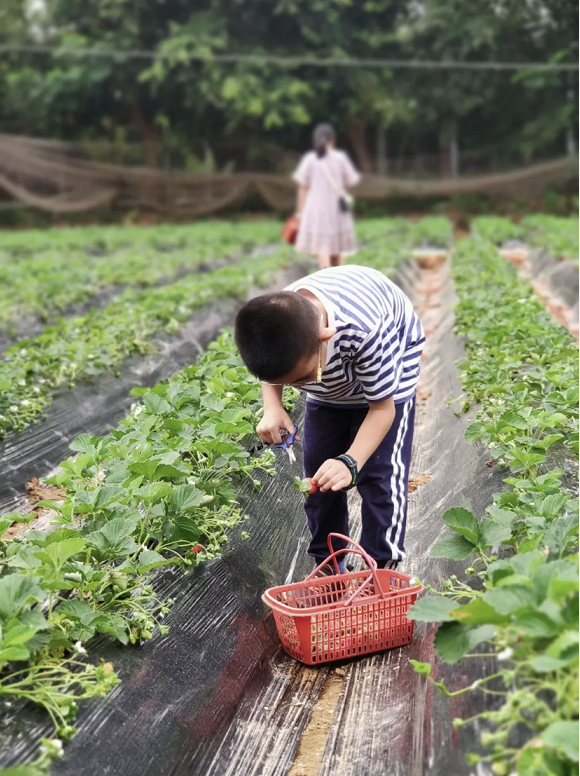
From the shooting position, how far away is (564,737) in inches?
57.1

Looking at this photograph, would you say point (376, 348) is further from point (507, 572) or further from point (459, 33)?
point (459, 33)

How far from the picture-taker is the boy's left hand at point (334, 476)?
2.43 m

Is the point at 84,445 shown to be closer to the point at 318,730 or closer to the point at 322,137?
the point at 318,730

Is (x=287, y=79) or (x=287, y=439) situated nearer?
(x=287, y=439)

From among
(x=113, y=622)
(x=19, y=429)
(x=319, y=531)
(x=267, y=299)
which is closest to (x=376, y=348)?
(x=267, y=299)

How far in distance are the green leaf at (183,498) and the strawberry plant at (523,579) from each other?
728 millimetres

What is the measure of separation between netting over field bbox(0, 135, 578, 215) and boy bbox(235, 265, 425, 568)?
62.6ft

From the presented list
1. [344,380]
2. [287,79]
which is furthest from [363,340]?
[287,79]

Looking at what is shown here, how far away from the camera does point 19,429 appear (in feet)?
13.9

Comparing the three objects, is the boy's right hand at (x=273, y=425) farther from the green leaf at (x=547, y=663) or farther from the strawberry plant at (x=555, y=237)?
the strawberry plant at (x=555, y=237)

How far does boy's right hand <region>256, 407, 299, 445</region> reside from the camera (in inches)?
→ 105

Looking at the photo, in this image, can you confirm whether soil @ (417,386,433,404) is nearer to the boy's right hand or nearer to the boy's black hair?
the boy's right hand

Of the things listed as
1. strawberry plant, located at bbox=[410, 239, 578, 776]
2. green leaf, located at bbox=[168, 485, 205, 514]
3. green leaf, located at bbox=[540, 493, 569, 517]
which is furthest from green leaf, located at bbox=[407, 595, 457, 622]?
green leaf, located at bbox=[168, 485, 205, 514]

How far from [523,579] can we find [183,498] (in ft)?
3.78
